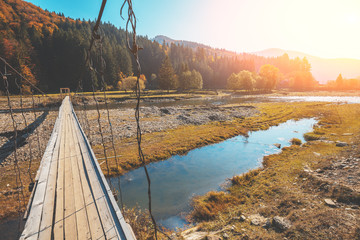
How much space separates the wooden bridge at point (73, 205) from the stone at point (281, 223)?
6.33 metres

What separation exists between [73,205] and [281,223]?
8370 millimetres

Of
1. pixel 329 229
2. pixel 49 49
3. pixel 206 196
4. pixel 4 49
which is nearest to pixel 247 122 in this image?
pixel 206 196

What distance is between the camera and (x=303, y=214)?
7184 millimetres

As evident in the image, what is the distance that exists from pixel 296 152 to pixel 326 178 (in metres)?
7.47

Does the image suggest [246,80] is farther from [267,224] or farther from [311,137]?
[267,224]

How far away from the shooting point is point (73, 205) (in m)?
5.27

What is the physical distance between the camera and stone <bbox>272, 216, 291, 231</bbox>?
671cm

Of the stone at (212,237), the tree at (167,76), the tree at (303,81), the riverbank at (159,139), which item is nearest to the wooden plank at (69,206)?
the riverbank at (159,139)

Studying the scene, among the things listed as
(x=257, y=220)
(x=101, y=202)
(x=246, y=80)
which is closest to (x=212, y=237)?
(x=257, y=220)

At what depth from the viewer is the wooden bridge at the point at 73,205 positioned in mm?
4312

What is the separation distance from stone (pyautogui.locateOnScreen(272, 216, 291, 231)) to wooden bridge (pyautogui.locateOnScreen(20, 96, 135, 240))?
6325 mm

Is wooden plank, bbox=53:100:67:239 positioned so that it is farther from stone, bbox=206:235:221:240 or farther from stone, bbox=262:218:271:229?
stone, bbox=262:218:271:229

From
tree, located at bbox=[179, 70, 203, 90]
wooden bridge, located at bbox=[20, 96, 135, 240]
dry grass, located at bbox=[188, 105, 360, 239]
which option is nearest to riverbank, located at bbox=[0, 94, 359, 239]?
dry grass, located at bbox=[188, 105, 360, 239]

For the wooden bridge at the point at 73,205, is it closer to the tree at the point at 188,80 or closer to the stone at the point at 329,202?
the stone at the point at 329,202
